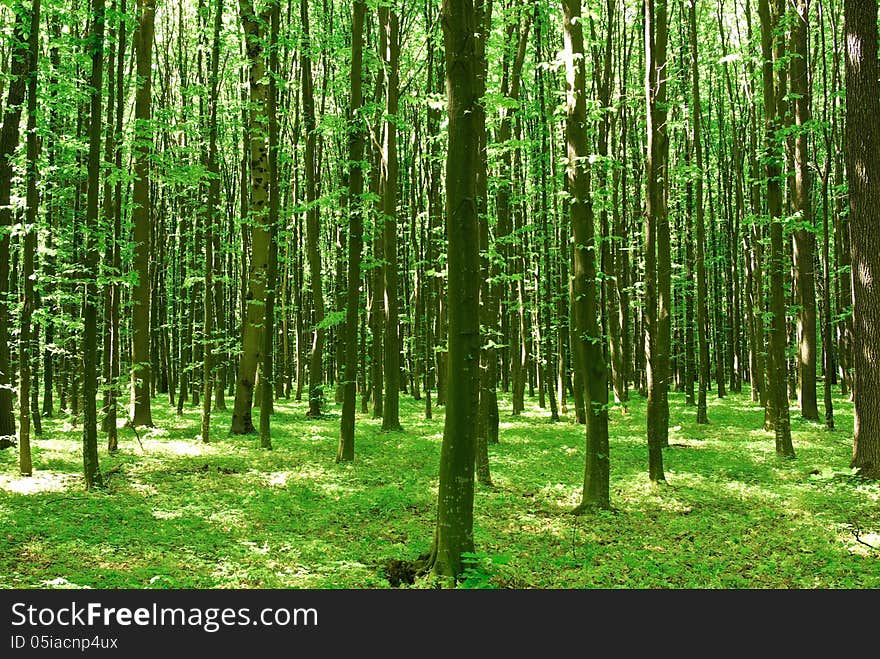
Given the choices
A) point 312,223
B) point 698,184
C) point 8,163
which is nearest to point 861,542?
point 8,163

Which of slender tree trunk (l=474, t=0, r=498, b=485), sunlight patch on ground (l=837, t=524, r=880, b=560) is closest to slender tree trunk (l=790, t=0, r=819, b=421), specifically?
slender tree trunk (l=474, t=0, r=498, b=485)

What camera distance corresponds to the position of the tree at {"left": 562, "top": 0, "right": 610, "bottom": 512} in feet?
29.2

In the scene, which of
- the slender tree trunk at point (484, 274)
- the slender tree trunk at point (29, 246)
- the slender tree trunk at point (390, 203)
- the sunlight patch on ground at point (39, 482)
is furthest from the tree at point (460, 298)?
the slender tree trunk at point (390, 203)

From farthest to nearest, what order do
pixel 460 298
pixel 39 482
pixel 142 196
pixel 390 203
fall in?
1. pixel 390 203
2. pixel 142 196
3. pixel 39 482
4. pixel 460 298

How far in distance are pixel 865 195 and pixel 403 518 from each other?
29.3 feet

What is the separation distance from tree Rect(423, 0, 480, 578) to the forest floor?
0.43 metres

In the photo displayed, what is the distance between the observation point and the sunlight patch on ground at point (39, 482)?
927cm

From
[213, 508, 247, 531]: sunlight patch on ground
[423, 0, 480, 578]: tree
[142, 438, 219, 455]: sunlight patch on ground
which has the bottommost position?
[213, 508, 247, 531]: sunlight patch on ground

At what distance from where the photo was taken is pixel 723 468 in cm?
1205

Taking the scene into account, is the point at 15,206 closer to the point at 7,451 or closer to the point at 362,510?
the point at 7,451

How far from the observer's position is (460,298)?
5680mm

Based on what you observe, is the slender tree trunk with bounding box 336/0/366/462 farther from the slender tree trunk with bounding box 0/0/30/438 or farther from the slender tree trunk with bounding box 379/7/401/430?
the slender tree trunk with bounding box 0/0/30/438

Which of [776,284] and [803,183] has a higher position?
[803,183]

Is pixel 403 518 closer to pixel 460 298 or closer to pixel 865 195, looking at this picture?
pixel 460 298
